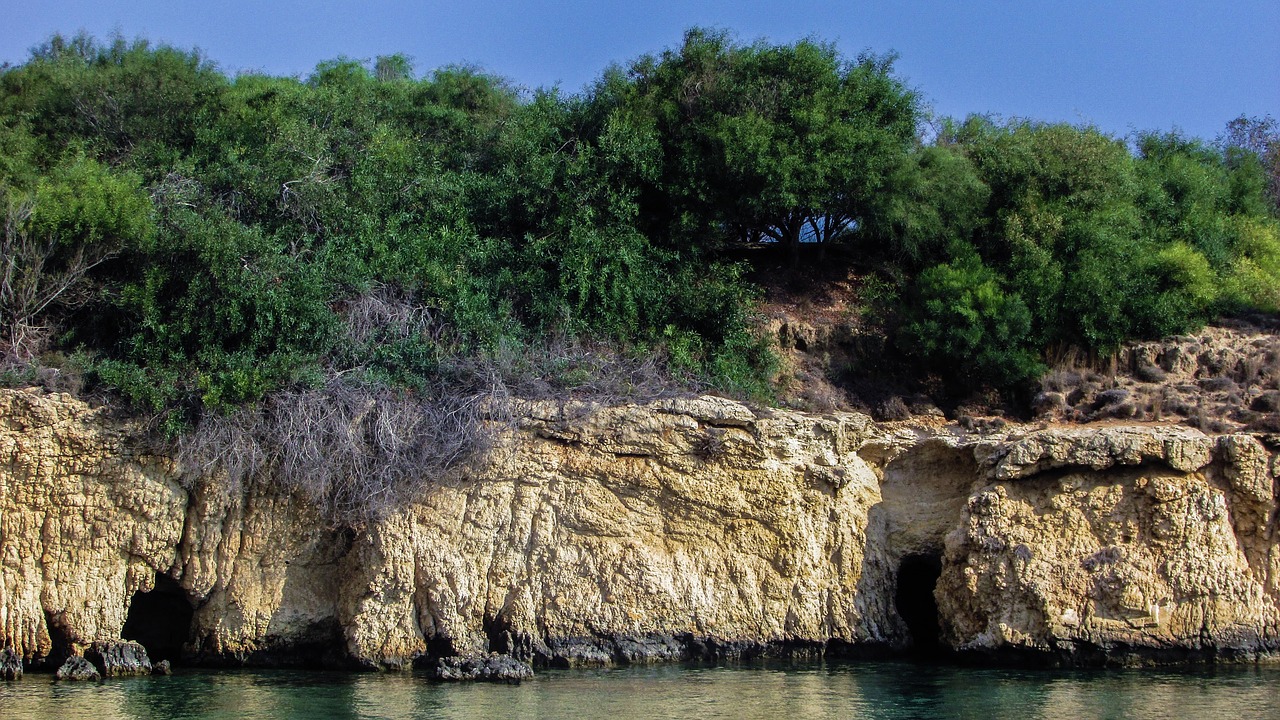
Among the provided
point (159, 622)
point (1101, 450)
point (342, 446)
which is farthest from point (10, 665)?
point (1101, 450)

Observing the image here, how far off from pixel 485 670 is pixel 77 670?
15.7 ft

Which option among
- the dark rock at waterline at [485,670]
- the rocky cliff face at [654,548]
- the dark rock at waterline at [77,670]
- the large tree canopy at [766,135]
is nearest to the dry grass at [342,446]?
the rocky cliff face at [654,548]

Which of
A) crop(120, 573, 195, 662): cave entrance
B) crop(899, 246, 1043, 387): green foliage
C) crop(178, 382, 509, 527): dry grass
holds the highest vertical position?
crop(899, 246, 1043, 387): green foliage

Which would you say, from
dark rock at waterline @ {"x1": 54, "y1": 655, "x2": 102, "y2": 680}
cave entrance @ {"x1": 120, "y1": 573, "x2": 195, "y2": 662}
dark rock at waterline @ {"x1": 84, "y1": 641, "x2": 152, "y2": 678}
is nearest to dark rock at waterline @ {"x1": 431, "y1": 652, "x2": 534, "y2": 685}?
dark rock at waterline @ {"x1": 84, "y1": 641, "x2": 152, "y2": 678}

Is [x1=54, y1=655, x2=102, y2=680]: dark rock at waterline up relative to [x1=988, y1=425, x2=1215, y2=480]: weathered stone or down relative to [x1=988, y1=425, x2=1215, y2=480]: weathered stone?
down

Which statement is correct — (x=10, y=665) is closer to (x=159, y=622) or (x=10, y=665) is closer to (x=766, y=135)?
(x=159, y=622)

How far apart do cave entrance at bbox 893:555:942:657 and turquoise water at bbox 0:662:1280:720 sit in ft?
5.41

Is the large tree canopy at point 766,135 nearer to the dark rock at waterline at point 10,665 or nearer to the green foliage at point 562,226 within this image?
the green foliage at point 562,226

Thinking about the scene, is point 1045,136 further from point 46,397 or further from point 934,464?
point 46,397

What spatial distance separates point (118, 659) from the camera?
14320mm

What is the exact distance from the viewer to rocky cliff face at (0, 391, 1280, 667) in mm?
14656

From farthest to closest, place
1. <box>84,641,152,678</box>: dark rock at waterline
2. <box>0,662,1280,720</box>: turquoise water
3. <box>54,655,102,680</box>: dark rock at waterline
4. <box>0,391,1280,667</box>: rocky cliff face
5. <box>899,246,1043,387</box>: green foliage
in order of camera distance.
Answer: <box>899,246,1043,387</box>: green foliage
<box>0,391,1280,667</box>: rocky cliff face
<box>84,641,152,678</box>: dark rock at waterline
<box>54,655,102,680</box>: dark rock at waterline
<box>0,662,1280,720</box>: turquoise water

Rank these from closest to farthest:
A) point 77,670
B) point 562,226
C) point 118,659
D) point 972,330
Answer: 1. point 77,670
2. point 118,659
3. point 972,330
4. point 562,226

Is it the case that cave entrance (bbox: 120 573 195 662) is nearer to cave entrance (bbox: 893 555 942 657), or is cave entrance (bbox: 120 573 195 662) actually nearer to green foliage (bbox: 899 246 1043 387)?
cave entrance (bbox: 893 555 942 657)
